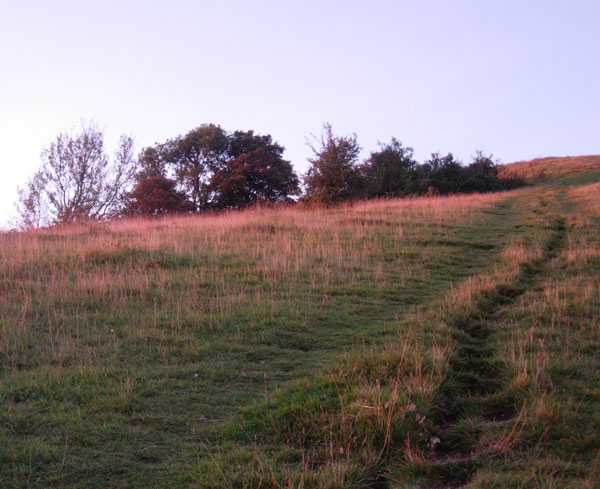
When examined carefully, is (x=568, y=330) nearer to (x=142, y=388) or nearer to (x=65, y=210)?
(x=142, y=388)

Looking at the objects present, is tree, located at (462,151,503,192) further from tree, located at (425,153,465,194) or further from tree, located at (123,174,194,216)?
tree, located at (123,174,194,216)

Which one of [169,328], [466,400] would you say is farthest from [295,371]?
[169,328]

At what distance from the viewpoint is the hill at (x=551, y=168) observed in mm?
49156

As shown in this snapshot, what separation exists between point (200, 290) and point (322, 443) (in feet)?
15.9

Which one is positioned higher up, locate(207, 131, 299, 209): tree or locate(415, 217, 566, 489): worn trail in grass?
locate(207, 131, 299, 209): tree

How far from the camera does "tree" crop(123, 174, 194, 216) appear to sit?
108 feet

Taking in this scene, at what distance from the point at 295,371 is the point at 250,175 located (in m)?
34.7

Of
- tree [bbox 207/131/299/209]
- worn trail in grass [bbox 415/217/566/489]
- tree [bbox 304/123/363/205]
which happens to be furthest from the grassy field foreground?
tree [bbox 207/131/299/209]

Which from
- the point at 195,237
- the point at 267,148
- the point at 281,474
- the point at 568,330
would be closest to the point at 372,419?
the point at 281,474

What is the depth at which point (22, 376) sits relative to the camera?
5.01m

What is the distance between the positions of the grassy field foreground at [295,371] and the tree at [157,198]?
22.3m

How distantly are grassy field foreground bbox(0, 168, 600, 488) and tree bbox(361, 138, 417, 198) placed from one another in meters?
28.9

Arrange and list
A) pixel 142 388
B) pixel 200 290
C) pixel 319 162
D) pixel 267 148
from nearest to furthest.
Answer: pixel 142 388 < pixel 200 290 < pixel 319 162 < pixel 267 148

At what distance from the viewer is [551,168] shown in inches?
2124
